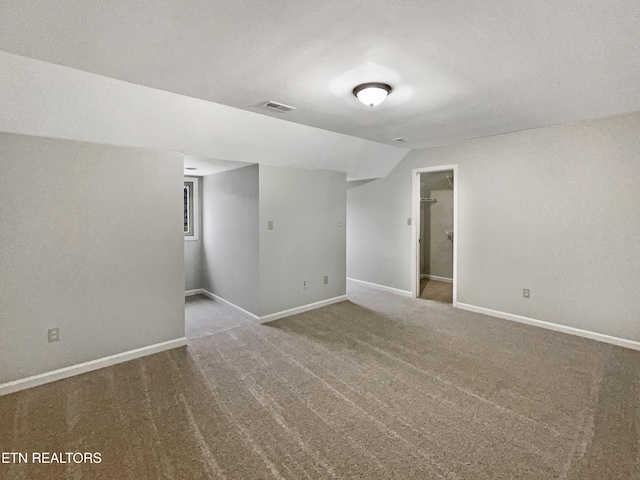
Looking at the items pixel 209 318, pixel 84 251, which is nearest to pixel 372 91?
pixel 84 251

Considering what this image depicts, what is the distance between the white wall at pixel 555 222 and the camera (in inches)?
134

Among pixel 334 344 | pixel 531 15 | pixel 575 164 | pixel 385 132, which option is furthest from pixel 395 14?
pixel 575 164

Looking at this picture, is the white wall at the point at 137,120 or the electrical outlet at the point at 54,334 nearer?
the white wall at the point at 137,120

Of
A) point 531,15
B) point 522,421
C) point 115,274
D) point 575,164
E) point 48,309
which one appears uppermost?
point 531,15

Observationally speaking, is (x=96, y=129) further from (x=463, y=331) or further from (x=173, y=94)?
(x=463, y=331)

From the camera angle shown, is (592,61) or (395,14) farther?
(592,61)

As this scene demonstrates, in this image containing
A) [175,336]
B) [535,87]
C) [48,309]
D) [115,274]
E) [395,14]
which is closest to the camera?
[395,14]

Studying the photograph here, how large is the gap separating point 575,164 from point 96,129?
4.85m

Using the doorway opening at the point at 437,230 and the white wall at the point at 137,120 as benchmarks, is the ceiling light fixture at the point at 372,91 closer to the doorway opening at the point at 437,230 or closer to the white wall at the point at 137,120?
the white wall at the point at 137,120

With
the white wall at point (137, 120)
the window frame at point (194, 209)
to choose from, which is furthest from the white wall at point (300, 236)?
the window frame at point (194, 209)

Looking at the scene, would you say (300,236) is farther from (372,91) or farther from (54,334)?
(54,334)

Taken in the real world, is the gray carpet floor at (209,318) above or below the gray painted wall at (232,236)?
below

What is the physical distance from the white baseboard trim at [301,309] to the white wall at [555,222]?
183 cm

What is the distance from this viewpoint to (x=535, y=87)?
102 inches
